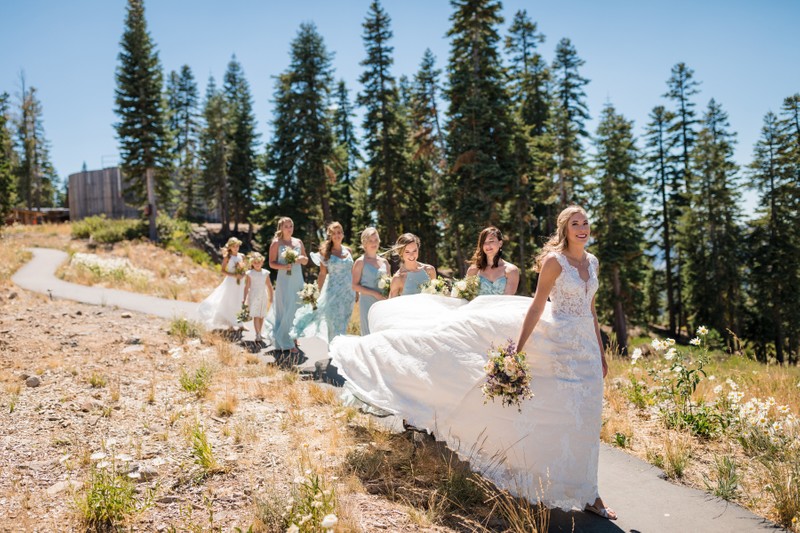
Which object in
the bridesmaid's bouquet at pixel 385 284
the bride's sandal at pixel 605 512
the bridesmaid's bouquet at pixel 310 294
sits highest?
the bridesmaid's bouquet at pixel 385 284

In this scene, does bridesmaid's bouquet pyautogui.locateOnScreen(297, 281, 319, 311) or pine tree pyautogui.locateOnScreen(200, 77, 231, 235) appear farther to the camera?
pine tree pyautogui.locateOnScreen(200, 77, 231, 235)

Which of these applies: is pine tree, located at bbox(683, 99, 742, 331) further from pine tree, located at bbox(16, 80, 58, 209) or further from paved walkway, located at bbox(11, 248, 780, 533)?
pine tree, located at bbox(16, 80, 58, 209)

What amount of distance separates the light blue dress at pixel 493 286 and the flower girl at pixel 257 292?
6394 millimetres

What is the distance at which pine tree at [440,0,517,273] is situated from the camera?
2509 cm

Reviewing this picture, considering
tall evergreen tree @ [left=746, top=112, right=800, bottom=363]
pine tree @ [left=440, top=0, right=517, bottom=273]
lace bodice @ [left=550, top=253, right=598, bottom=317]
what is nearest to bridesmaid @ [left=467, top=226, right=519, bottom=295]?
lace bodice @ [left=550, top=253, right=598, bottom=317]

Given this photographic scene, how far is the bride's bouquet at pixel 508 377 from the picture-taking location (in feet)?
12.8

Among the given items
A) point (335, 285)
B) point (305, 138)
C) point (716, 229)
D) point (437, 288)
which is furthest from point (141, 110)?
point (716, 229)

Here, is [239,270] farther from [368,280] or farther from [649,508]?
[649,508]

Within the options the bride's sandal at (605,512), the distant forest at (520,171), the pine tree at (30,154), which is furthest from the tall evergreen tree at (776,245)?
the pine tree at (30,154)

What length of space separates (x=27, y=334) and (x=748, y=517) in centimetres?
1231

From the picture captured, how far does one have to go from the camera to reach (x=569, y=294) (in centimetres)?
420

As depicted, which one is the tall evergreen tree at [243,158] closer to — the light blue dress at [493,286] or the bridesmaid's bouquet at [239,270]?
the bridesmaid's bouquet at [239,270]

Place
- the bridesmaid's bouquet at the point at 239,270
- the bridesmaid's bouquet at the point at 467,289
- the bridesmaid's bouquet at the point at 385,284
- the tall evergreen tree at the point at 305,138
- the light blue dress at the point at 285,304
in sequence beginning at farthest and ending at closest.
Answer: the tall evergreen tree at the point at 305,138 → the bridesmaid's bouquet at the point at 239,270 → the light blue dress at the point at 285,304 → the bridesmaid's bouquet at the point at 385,284 → the bridesmaid's bouquet at the point at 467,289

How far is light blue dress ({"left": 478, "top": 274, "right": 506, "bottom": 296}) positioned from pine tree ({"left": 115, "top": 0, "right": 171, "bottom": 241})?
3128 cm
